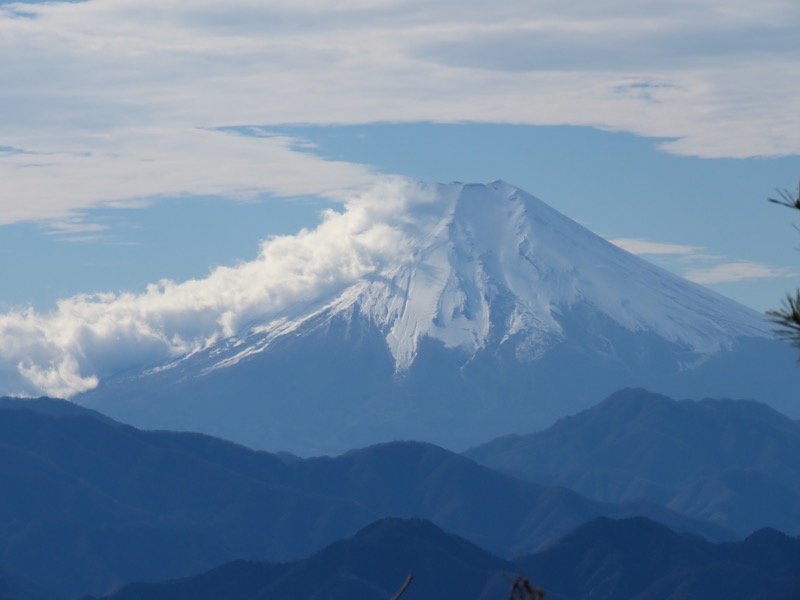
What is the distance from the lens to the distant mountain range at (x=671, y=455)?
147 metres

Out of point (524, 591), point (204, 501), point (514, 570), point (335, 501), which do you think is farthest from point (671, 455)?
point (524, 591)

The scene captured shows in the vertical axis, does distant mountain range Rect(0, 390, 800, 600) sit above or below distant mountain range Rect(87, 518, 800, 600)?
below

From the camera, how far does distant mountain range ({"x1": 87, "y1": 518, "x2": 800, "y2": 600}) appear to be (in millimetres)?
78375

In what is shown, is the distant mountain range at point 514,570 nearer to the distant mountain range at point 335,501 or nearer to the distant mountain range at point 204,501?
the distant mountain range at point 335,501

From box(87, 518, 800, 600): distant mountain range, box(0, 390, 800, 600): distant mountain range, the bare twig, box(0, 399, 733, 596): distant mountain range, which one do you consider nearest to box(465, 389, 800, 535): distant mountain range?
box(0, 390, 800, 600): distant mountain range

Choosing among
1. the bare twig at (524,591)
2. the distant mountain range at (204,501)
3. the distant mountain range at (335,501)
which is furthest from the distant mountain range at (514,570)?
the bare twig at (524,591)

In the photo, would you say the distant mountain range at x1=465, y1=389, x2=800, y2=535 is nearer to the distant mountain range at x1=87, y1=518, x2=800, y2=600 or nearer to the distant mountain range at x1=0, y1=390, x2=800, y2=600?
the distant mountain range at x1=0, y1=390, x2=800, y2=600

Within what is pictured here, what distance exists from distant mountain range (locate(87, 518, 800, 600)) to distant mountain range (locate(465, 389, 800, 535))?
5085 cm

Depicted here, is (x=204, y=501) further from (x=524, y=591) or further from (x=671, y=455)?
(x=524, y=591)

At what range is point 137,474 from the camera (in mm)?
127250

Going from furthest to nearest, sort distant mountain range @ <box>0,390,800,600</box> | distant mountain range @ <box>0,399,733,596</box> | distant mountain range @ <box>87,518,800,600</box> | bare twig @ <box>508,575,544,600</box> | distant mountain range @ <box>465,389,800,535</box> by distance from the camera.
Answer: distant mountain range @ <box>465,389,800,535</box> < distant mountain range @ <box>0,399,733,596</box> < distant mountain range @ <box>0,390,800,600</box> < distant mountain range @ <box>87,518,800,600</box> < bare twig @ <box>508,575,544,600</box>

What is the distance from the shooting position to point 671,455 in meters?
161

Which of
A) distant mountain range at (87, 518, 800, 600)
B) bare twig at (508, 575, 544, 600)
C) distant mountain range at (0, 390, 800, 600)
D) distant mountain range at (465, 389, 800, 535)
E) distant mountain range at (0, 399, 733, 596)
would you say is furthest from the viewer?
distant mountain range at (465, 389, 800, 535)

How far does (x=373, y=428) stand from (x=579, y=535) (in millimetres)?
102089
